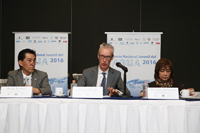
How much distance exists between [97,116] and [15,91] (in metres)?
0.81

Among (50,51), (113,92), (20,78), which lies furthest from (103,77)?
(50,51)

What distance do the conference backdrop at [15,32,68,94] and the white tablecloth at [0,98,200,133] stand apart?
2.95 m

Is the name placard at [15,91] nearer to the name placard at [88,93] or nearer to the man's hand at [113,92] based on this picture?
the name placard at [88,93]

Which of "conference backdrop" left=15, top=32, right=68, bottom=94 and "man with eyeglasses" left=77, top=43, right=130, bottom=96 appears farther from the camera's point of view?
"conference backdrop" left=15, top=32, right=68, bottom=94

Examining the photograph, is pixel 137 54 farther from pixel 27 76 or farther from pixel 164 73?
pixel 27 76

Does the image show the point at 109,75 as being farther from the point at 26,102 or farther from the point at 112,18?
the point at 112,18

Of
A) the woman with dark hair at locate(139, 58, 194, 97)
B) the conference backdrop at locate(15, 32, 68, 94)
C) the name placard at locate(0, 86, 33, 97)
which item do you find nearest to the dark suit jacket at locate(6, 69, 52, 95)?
the name placard at locate(0, 86, 33, 97)

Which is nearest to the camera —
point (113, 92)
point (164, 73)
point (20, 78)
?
point (113, 92)

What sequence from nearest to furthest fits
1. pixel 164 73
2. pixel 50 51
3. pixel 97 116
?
pixel 97 116 → pixel 164 73 → pixel 50 51

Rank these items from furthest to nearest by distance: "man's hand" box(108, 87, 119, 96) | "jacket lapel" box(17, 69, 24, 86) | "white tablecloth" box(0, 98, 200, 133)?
1. "jacket lapel" box(17, 69, 24, 86)
2. "man's hand" box(108, 87, 119, 96)
3. "white tablecloth" box(0, 98, 200, 133)

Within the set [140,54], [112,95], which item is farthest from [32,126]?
[140,54]

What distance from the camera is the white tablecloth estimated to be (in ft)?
7.61

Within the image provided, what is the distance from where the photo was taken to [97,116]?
2369mm

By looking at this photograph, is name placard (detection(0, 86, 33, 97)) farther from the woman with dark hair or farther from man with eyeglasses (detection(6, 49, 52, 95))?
the woman with dark hair
